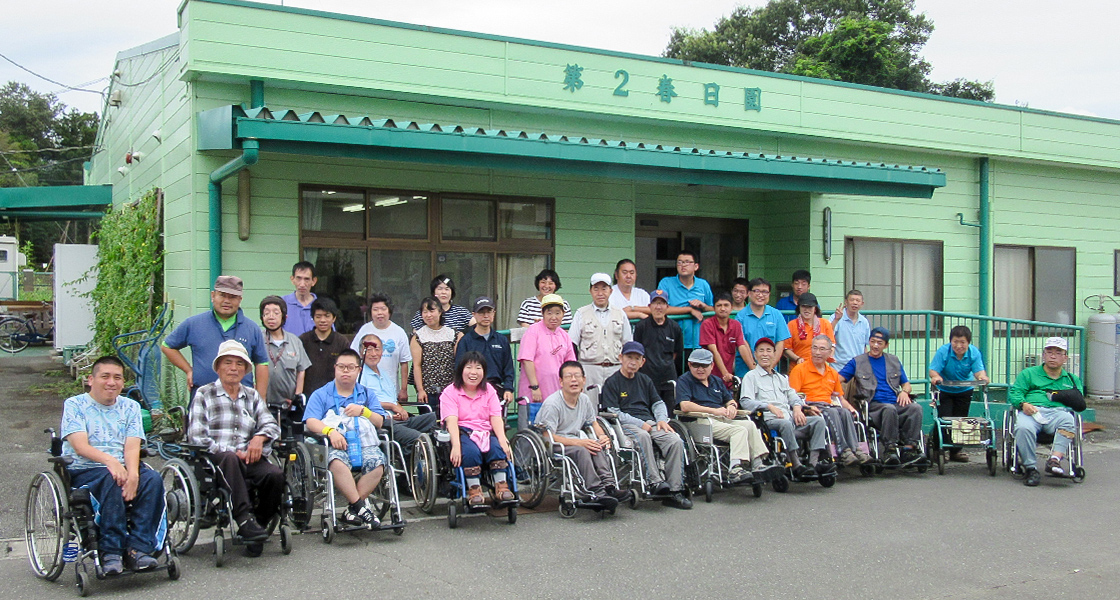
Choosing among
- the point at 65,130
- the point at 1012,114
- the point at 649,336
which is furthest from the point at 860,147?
the point at 65,130

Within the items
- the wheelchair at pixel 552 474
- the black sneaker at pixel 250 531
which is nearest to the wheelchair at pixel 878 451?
the wheelchair at pixel 552 474

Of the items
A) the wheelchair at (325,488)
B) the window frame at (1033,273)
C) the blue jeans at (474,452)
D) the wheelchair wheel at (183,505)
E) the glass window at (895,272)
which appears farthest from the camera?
the window frame at (1033,273)

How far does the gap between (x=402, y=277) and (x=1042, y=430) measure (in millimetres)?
6449

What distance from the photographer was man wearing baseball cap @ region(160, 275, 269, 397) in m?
6.70

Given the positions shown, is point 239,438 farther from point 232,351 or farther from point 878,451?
point 878,451

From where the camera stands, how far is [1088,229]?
1467 cm

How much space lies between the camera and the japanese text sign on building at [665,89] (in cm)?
1054

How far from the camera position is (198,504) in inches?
219

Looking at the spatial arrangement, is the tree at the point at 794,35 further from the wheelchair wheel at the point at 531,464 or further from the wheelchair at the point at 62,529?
the wheelchair at the point at 62,529

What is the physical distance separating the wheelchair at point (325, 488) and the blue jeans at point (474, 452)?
0.46 m

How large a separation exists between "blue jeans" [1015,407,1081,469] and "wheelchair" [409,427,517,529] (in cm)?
486

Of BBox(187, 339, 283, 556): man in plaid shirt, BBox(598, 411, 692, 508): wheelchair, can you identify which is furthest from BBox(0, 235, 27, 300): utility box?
BBox(598, 411, 692, 508): wheelchair

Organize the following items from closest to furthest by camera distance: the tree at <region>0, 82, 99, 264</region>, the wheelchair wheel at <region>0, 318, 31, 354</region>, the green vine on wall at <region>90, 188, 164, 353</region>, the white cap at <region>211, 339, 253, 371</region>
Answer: the white cap at <region>211, 339, 253, 371</region> → the green vine on wall at <region>90, 188, 164, 353</region> → the wheelchair wheel at <region>0, 318, 31, 354</region> → the tree at <region>0, 82, 99, 264</region>

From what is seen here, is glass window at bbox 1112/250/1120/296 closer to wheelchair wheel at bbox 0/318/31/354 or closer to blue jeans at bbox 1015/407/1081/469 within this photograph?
blue jeans at bbox 1015/407/1081/469
